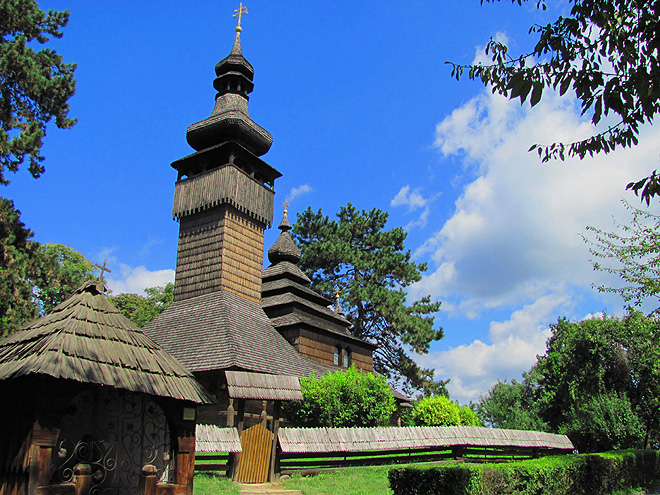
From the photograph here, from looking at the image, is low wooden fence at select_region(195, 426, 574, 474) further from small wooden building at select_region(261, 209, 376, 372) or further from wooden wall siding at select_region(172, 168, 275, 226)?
wooden wall siding at select_region(172, 168, 275, 226)

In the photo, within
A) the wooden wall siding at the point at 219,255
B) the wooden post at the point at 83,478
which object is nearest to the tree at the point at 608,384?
the wooden wall siding at the point at 219,255

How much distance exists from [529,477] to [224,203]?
16.7 metres

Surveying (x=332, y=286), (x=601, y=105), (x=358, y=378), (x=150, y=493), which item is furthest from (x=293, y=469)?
(x=332, y=286)

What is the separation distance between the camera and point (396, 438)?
58.0 ft

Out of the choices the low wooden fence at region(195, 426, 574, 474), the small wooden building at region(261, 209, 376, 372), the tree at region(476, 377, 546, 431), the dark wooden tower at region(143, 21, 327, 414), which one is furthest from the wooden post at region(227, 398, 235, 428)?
the tree at region(476, 377, 546, 431)

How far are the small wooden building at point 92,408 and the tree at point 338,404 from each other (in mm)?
10140

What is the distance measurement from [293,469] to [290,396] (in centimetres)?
239

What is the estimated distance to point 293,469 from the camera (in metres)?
16.1

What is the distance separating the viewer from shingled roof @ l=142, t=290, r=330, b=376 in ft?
58.0

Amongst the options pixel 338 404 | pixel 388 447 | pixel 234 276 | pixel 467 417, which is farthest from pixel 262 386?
pixel 467 417

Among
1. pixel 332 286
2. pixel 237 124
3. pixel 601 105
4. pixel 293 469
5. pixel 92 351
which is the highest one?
pixel 237 124

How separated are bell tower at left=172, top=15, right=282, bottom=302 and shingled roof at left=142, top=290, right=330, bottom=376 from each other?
100 centimetres

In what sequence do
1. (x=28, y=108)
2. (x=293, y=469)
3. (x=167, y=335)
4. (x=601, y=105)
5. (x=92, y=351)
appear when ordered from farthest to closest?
(x=167, y=335), (x=28, y=108), (x=293, y=469), (x=92, y=351), (x=601, y=105)

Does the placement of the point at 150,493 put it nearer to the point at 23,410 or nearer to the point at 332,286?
the point at 23,410
